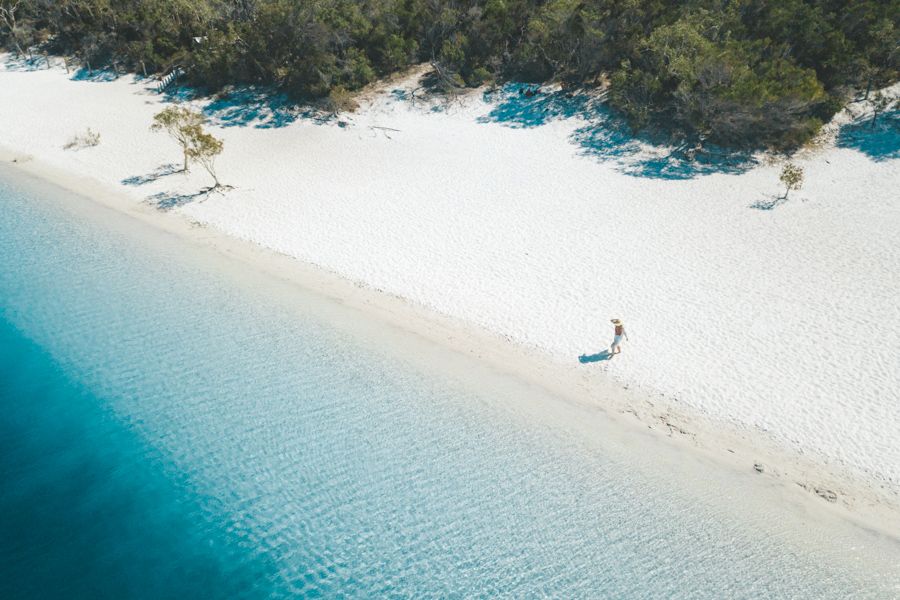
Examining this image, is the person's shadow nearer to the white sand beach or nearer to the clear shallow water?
the white sand beach

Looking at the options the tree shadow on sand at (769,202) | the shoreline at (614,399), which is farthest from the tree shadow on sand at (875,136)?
the shoreline at (614,399)

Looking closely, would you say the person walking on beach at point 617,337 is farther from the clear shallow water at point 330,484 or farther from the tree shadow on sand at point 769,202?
the tree shadow on sand at point 769,202

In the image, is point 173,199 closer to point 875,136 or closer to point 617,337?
point 617,337

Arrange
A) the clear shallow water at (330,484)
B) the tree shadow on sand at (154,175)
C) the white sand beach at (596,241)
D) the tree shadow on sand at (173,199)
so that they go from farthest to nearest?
1. the tree shadow on sand at (154,175)
2. the tree shadow on sand at (173,199)
3. the white sand beach at (596,241)
4. the clear shallow water at (330,484)

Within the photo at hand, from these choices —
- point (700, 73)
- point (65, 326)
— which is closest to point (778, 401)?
point (700, 73)

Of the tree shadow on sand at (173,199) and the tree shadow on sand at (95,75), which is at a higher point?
the tree shadow on sand at (95,75)

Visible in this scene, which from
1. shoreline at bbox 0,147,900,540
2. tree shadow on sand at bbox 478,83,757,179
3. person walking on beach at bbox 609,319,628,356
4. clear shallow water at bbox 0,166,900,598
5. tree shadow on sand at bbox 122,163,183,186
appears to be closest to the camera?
clear shallow water at bbox 0,166,900,598

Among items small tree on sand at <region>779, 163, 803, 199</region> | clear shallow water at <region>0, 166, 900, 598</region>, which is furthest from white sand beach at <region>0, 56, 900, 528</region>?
clear shallow water at <region>0, 166, 900, 598</region>

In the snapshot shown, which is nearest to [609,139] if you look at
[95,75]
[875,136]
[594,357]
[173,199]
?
[875,136]
